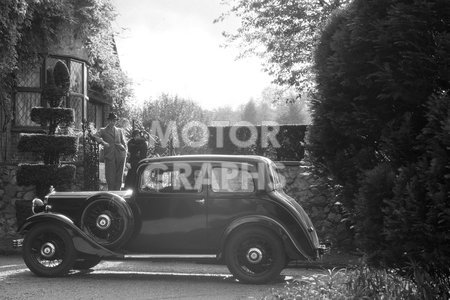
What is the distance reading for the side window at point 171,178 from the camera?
9438 millimetres

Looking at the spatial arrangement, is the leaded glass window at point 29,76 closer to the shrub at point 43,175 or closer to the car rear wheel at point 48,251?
the shrub at point 43,175

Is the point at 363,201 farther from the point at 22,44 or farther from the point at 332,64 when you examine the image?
the point at 22,44

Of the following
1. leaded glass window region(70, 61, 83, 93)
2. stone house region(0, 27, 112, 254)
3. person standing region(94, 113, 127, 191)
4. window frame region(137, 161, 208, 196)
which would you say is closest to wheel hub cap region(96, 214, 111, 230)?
window frame region(137, 161, 208, 196)

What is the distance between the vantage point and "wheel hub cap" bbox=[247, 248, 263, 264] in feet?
29.0

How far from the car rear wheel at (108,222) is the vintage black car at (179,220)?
14 millimetres

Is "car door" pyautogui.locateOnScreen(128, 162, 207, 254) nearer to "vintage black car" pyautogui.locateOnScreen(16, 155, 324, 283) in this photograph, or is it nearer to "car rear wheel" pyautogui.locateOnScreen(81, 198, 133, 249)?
"vintage black car" pyautogui.locateOnScreen(16, 155, 324, 283)

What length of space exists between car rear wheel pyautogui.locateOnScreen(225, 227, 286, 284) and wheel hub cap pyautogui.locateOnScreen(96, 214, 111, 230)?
1787mm

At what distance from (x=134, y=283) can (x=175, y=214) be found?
3.73 feet

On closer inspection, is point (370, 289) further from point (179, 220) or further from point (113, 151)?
point (113, 151)

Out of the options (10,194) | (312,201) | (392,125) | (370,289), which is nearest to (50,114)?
(10,194)

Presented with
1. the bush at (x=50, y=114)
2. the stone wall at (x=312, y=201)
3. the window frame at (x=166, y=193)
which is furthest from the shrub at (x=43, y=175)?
the window frame at (x=166, y=193)

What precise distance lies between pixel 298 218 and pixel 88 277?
3.17 m

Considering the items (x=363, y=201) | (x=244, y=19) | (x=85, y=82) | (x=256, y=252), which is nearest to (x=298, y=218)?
(x=256, y=252)

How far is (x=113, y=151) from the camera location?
15258 mm
